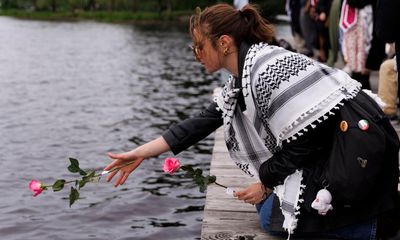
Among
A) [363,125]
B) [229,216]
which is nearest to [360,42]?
[229,216]

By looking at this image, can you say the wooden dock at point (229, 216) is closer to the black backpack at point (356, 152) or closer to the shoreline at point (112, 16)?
the black backpack at point (356, 152)

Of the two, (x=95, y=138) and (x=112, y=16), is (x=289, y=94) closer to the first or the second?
(x=95, y=138)

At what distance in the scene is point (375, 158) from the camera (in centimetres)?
332

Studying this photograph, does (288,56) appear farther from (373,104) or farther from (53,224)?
(53,224)

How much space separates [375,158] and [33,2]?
8167cm

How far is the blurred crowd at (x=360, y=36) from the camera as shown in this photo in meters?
4.95

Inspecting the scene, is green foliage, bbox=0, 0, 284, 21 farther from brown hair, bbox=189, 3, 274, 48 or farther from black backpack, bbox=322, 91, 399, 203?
black backpack, bbox=322, 91, 399, 203

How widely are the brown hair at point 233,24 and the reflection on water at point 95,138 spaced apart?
231cm

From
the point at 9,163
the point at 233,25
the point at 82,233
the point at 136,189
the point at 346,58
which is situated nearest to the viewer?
the point at 233,25

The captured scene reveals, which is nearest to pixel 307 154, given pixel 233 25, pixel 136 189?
pixel 233 25

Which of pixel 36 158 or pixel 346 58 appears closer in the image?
pixel 36 158

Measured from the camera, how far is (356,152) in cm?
332

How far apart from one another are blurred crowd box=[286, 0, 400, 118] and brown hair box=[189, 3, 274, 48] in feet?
5.23

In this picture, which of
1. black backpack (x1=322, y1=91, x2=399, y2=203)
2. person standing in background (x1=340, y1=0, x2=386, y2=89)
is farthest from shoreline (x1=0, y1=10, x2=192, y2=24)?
black backpack (x1=322, y1=91, x2=399, y2=203)
